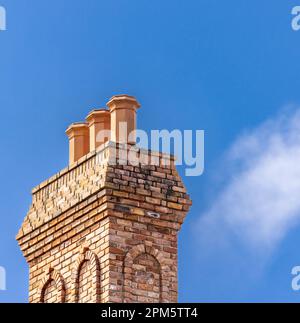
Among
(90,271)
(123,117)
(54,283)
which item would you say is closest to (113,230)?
(90,271)

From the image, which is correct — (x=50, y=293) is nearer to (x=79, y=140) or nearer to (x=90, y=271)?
(x=90, y=271)

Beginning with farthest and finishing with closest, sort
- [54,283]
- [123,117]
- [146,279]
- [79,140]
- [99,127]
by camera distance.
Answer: [79,140], [99,127], [54,283], [123,117], [146,279]

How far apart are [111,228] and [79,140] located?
10.0 feet

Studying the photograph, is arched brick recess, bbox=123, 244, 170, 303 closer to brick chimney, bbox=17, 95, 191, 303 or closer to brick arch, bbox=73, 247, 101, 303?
brick chimney, bbox=17, 95, 191, 303

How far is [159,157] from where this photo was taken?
39625 mm

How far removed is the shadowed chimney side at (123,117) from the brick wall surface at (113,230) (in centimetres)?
32

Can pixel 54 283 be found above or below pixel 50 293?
above

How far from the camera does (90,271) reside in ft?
127

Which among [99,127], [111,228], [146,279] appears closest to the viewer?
[111,228]

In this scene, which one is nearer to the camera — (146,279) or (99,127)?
(146,279)
